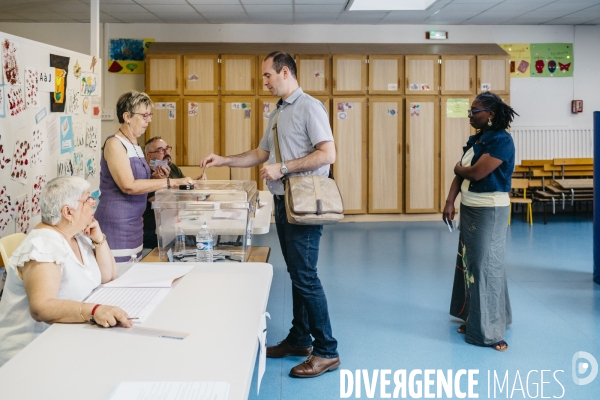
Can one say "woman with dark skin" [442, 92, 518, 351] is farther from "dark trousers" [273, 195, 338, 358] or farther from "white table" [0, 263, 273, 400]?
"white table" [0, 263, 273, 400]

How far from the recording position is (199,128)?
8.51 meters

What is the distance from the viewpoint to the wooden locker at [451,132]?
8656mm

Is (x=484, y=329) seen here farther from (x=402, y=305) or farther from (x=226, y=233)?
(x=226, y=233)

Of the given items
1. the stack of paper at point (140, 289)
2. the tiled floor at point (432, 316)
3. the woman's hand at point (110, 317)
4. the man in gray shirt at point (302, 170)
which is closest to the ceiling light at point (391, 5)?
the tiled floor at point (432, 316)

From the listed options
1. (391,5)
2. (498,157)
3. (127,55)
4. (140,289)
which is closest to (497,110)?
(498,157)

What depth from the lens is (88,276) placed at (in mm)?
2084

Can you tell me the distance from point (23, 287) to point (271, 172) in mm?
1273

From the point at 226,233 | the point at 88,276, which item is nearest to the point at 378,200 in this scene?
the point at 226,233

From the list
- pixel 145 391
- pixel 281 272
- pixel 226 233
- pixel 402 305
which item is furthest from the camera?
pixel 281 272

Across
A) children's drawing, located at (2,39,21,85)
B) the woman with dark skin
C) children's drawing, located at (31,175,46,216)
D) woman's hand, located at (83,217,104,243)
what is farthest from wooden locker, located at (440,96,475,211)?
woman's hand, located at (83,217,104,243)

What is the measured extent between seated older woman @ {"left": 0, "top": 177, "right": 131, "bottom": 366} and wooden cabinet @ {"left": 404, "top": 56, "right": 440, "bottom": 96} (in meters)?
6.98

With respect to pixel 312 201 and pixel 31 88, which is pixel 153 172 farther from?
pixel 312 201

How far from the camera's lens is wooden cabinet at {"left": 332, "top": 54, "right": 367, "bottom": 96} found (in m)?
8.52

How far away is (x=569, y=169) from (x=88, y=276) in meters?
8.28
